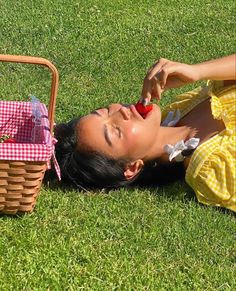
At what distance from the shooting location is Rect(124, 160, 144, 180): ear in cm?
365

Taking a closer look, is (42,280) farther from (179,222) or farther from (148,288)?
(179,222)

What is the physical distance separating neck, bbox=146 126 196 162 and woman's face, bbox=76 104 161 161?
0.48 feet

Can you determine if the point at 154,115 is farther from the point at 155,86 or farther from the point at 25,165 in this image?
the point at 25,165

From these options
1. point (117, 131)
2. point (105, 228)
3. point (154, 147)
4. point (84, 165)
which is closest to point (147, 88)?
point (117, 131)

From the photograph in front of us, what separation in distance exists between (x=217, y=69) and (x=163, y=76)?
529 mm

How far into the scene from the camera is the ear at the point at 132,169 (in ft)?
12.0

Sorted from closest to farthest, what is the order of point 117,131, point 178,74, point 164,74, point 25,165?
1. point 25,165
2. point 164,74
3. point 178,74
4. point 117,131

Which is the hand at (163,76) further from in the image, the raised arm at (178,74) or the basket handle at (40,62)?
the basket handle at (40,62)

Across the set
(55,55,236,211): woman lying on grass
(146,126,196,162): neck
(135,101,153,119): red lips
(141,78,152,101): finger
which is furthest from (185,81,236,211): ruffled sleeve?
(141,78,152,101): finger

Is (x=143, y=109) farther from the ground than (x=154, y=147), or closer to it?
farther from the ground

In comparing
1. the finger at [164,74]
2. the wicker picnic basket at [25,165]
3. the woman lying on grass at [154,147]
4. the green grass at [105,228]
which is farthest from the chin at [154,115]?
the wicker picnic basket at [25,165]

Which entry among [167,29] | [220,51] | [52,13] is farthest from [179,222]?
[52,13]

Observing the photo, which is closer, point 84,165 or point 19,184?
point 19,184

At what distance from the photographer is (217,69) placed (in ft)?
12.0
